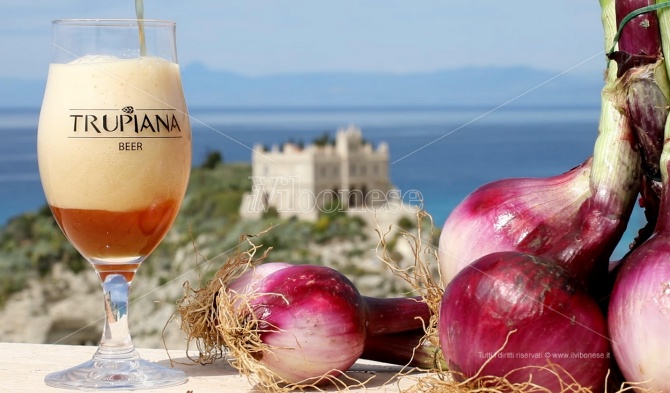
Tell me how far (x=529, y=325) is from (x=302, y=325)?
1.04ft

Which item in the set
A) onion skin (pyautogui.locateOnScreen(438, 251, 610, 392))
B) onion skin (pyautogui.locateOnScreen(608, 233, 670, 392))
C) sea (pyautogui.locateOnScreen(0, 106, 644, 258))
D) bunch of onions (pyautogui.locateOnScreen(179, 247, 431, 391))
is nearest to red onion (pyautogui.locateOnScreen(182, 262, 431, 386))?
bunch of onions (pyautogui.locateOnScreen(179, 247, 431, 391))

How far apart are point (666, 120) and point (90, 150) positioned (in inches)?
28.7

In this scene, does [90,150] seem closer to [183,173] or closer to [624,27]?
[183,173]

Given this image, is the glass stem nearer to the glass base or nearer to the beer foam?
the glass base

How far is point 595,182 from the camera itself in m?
1.16

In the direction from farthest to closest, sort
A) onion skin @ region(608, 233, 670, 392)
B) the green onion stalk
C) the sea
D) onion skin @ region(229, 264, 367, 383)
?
the sea < onion skin @ region(229, 264, 367, 383) < the green onion stalk < onion skin @ region(608, 233, 670, 392)

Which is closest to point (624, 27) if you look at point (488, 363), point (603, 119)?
point (603, 119)

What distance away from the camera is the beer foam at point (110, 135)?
127 centimetres

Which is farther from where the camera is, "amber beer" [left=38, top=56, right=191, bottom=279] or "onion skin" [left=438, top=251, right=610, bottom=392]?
"amber beer" [left=38, top=56, right=191, bottom=279]

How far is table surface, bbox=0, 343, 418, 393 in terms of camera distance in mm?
1283

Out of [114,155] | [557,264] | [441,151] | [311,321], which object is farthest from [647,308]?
[441,151]

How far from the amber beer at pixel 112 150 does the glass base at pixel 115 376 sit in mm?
149

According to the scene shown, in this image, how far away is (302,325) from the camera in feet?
4.09

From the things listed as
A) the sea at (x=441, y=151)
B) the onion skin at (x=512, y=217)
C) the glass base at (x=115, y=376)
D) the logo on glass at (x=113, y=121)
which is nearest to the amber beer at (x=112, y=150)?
the logo on glass at (x=113, y=121)
